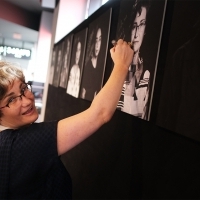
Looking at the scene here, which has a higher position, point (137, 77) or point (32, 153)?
point (137, 77)

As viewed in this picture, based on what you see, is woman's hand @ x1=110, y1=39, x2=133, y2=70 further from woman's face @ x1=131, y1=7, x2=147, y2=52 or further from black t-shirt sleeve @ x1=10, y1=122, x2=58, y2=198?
black t-shirt sleeve @ x1=10, y1=122, x2=58, y2=198

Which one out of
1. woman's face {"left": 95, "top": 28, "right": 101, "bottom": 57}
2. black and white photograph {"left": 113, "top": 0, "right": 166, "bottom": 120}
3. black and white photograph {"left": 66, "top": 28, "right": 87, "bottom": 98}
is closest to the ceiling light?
black and white photograph {"left": 66, "top": 28, "right": 87, "bottom": 98}

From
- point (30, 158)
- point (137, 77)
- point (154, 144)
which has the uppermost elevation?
point (137, 77)

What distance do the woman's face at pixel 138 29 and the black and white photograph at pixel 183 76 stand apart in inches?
7.8

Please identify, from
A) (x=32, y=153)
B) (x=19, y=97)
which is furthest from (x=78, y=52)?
(x=32, y=153)

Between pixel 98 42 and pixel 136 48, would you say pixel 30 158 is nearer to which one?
pixel 136 48

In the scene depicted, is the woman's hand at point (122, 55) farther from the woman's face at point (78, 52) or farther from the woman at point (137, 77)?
the woman's face at point (78, 52)

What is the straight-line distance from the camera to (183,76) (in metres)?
0.82

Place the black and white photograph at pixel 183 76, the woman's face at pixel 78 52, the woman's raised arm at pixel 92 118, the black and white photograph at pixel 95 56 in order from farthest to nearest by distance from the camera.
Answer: the woman's face at pixel 78 52 < the black and white photograph at pixel 95 56 < the woman's raised arm at pixel 92 118 < the black and white photograph at pixel 183 76

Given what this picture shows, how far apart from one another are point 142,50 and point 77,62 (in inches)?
47.3

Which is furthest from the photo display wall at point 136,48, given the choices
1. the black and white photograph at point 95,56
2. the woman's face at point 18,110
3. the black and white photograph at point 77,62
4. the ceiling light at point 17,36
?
the ceiling light at point 17,36

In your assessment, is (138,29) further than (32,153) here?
Yes

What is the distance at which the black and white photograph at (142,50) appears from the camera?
983 mm

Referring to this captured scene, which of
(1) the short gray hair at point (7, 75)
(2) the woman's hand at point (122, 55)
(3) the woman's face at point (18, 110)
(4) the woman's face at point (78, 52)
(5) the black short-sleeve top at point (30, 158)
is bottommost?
(5) the black short-sleeve top at point (30, 158)
